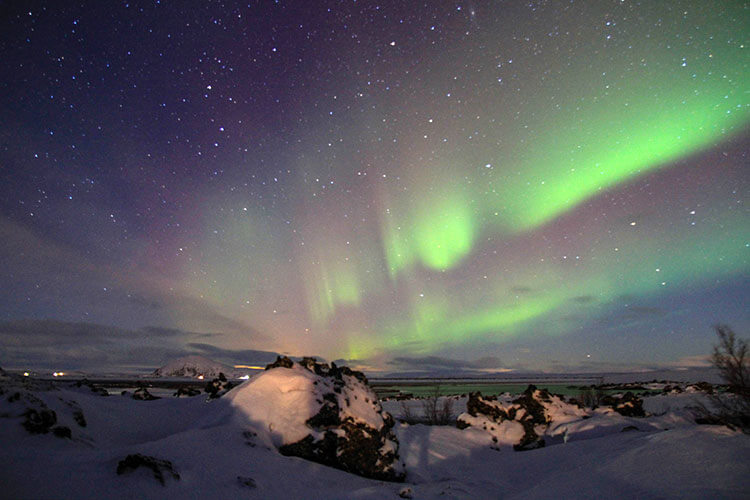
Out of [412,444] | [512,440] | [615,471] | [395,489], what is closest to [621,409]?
[512,440]

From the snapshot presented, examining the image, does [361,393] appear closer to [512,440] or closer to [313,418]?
[313,418]

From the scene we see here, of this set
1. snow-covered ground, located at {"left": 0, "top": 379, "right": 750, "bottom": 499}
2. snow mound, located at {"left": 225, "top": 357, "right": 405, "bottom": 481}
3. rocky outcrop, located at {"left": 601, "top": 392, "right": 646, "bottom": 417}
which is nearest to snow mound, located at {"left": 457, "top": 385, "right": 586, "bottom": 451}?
rocky outcrop, located at {"left": 601, "top": 392, "right": 646, "bottom": 417}

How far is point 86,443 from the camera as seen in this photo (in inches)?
206

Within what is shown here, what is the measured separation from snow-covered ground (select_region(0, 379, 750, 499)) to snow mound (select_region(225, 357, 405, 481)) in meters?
0.36

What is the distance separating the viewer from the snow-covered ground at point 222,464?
408cm

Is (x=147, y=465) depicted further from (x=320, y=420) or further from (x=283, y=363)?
(x=283, y=363)

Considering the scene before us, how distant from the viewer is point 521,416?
17281mm

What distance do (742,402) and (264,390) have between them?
44.3ft

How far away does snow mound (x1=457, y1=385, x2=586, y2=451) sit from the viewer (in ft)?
53.7

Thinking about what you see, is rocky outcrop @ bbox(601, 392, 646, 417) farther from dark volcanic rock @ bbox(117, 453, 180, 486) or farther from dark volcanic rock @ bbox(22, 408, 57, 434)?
Answer: dark volcanic rock @ bbox(22, 408, 57, 434)

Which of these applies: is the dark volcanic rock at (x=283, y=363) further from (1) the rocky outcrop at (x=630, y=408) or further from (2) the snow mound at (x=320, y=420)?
(1) the rocky outcrop at (x=630, y=408)

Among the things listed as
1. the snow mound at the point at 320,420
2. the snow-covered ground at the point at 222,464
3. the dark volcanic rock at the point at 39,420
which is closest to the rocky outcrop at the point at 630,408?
the snow-covered ground at the point at 222,464

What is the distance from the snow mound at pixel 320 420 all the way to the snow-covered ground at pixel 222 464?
14.2 inches

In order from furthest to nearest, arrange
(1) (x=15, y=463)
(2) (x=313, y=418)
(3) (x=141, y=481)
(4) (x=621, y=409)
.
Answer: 1. (4) (x=621, y=409)
2. (2) (x=313, y=418)
3. (3) (x=141, y=481)
4. (1) (x=15, y=463)
